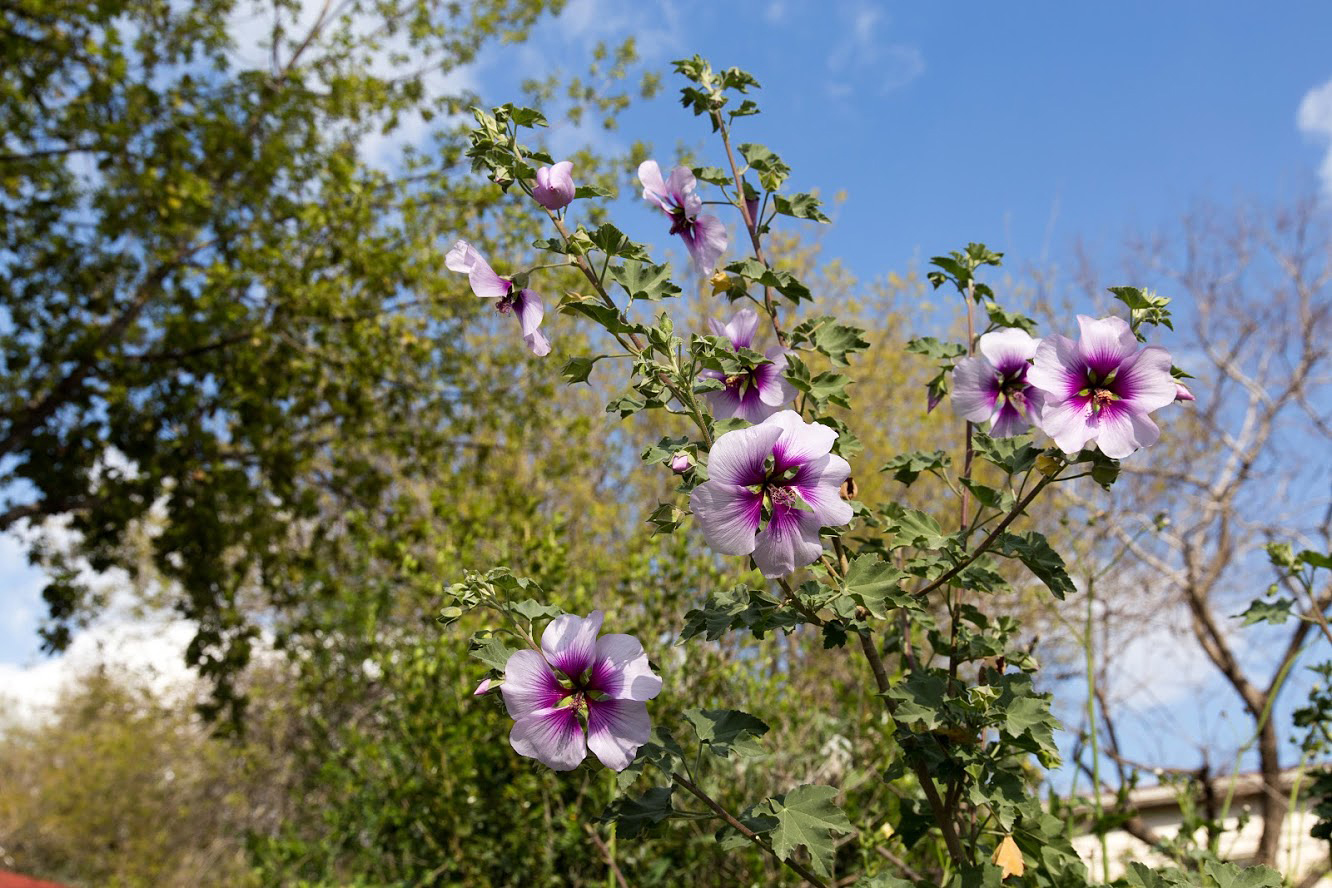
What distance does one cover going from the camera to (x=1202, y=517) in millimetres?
11094

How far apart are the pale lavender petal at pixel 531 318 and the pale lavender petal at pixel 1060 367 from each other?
773 millimetres

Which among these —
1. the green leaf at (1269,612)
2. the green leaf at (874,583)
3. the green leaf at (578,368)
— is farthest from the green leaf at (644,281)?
the green leaf at (1269,612)

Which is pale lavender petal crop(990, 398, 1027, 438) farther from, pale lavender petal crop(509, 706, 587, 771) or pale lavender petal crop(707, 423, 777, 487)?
pale lavender petal crop(509, 706, 587, 771)

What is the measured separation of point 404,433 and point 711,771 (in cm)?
443

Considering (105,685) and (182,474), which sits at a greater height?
(105,685)

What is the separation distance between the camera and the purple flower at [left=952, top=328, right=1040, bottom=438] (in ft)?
5.70

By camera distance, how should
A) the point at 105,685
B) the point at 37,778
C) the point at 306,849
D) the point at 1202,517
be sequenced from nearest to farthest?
the point at 306,849 < the point at 1202,517 < the point at 105,685 < the point at 37,778

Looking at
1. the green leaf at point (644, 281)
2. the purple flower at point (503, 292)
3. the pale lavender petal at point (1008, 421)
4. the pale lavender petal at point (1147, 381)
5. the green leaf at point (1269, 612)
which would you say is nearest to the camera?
the pale lavender petal at point (1147, 381)

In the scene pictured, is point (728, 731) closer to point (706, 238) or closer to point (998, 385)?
point (998, 385)

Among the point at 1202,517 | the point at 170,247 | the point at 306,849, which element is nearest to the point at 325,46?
the point at 170,247

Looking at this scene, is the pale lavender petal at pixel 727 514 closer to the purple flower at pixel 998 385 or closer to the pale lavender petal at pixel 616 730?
the pale lavender petal at pixel 616 730

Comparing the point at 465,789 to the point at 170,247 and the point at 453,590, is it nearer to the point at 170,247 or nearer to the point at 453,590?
the point at 453,590

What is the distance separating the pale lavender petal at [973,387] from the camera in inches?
69.8

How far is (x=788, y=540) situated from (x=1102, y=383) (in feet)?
1.77
